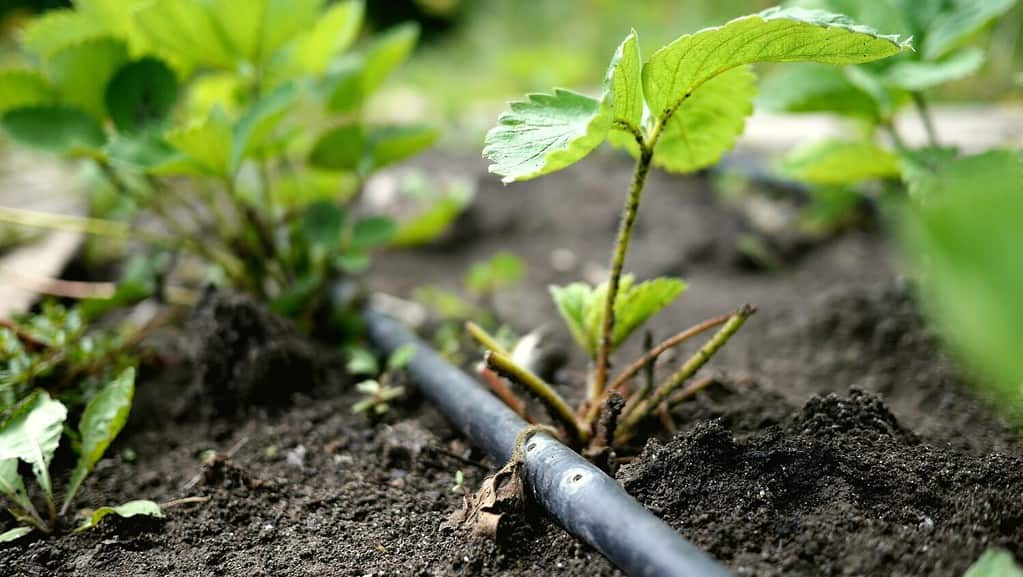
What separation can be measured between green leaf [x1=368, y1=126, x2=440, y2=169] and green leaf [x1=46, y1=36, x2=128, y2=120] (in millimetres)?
550

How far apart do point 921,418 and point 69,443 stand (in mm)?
1506

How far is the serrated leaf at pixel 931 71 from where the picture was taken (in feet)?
4.54

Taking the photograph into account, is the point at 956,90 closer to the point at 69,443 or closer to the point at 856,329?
the point at 856,329

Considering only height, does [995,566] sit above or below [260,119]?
below

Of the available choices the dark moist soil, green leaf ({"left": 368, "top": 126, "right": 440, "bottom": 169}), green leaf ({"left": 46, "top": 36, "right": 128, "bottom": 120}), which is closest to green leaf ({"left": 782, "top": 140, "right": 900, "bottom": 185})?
the dark moist soil

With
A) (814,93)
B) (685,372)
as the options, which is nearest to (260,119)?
(685,372)

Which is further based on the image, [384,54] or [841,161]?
[384,54]

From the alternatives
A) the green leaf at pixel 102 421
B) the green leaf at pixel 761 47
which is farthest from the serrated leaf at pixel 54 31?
the green leaf at pixel 761 47

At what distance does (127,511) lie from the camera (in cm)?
111

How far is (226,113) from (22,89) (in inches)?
16.0

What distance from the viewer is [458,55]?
5691 millimetres

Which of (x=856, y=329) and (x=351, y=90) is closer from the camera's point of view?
(x=856, y=329)

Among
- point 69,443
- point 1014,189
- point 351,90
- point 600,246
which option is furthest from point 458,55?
point 1014,189

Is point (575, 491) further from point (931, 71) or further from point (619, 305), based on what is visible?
point (931, 71)
